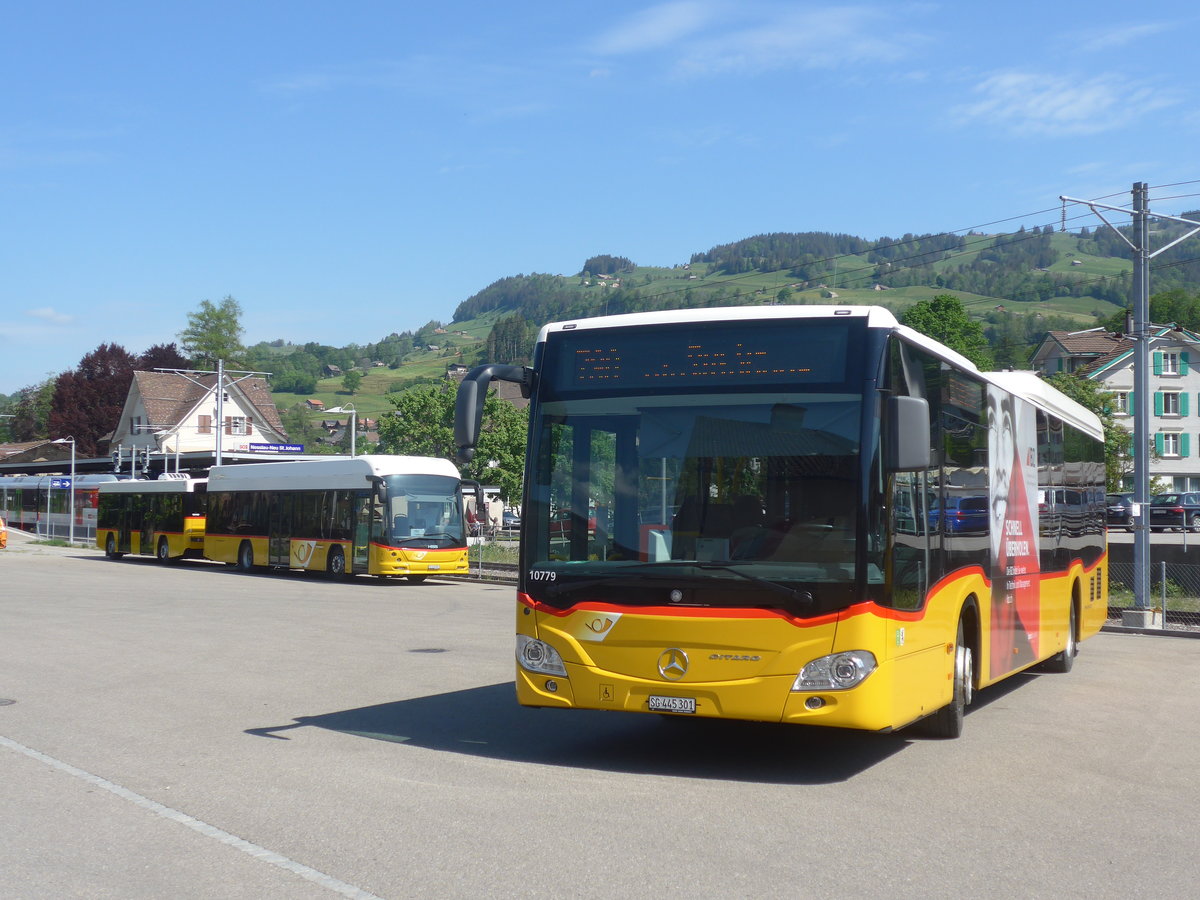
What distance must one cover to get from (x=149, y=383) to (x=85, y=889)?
9391 centimetres

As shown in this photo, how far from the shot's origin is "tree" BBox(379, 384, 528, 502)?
7475cm

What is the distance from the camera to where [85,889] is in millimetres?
5660

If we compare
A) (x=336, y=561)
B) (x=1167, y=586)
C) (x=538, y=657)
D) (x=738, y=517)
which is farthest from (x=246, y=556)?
(x=738, y=517)

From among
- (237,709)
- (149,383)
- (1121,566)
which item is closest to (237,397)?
(149,383)

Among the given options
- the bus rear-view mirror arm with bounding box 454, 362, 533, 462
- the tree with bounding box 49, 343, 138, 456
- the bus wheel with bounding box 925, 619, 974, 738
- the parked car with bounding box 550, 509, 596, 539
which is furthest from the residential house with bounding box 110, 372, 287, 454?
the parked car with bounding box 550, 509, 596, 539

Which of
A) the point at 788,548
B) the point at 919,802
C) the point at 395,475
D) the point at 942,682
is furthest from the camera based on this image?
the point at 395,475

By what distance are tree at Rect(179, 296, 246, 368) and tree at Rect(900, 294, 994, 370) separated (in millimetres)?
60926

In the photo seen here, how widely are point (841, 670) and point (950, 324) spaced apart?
8264 cm

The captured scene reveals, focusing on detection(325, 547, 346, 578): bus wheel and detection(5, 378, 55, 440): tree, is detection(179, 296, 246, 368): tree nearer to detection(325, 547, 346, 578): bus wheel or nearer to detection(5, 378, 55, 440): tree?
detection(5, 378, 55, 440): tree

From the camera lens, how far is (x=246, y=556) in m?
39.3

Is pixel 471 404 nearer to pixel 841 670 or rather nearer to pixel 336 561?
pixel 841 670

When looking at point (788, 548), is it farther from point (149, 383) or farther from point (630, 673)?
point (149, 383)

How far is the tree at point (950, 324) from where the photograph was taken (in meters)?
86.2

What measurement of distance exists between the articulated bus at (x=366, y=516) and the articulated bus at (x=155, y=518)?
673 centimetres
